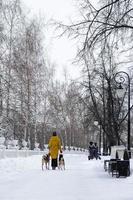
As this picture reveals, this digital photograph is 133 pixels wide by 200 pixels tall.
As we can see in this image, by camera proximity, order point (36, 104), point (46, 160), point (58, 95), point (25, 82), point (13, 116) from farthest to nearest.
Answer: point (58, 95), point (36, 104), point (25, 82), point (13, 116), point (46, 160)

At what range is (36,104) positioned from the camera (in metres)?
44.1

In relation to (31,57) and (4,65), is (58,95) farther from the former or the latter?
(4,65)

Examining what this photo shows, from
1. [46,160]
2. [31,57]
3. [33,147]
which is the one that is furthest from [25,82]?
[46,160]

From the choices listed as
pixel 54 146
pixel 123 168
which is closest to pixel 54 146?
pixel 54 146

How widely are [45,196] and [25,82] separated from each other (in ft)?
95.1

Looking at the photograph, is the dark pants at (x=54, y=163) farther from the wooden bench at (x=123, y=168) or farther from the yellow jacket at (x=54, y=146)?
the wooden bench at (x=123, y=168)

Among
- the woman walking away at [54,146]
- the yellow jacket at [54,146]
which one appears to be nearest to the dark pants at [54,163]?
the woman walking away at [54,146]

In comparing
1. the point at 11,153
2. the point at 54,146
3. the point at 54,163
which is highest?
the point at 54,146

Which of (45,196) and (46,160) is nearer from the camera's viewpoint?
(45,196)

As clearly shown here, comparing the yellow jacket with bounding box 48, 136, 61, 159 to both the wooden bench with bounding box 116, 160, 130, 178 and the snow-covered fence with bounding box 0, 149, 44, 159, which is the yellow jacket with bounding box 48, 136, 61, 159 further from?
the wooden bench with bounding box 116, 160, 130, 178

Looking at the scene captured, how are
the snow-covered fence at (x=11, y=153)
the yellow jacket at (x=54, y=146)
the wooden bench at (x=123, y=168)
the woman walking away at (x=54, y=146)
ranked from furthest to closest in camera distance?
the snow-covered fence at (x=11, y=153)
the yellow jacket at (x=54, y=146)
the woman walking away at (x=54, y=146)
the wooden bench at (x=123, y=168)

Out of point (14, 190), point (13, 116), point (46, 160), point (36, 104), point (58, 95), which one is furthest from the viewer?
point (58, 95)

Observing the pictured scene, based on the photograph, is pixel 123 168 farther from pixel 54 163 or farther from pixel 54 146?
pixel 54 146

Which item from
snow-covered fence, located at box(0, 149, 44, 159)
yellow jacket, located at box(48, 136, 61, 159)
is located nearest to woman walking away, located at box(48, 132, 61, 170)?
yellow jacket, located at box(48, 136, 61, 159)
